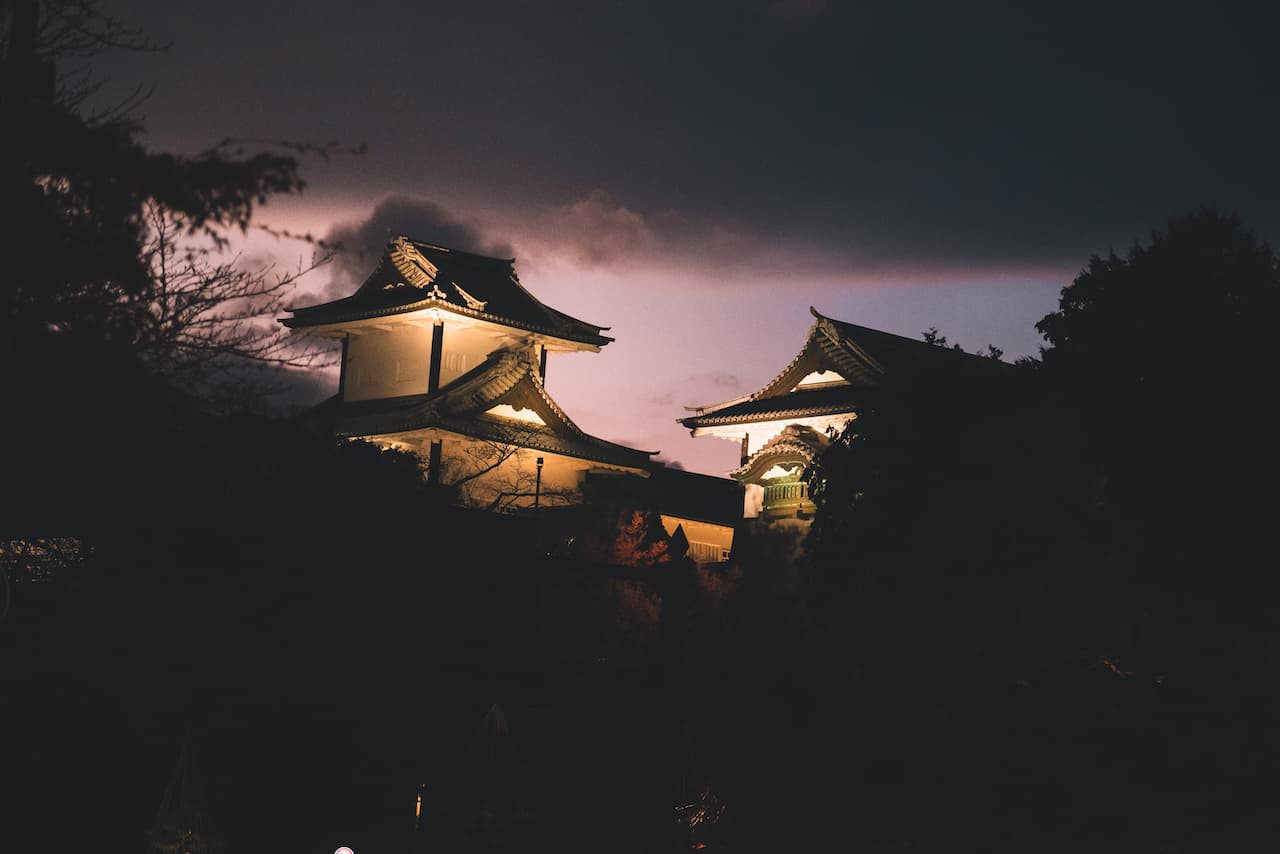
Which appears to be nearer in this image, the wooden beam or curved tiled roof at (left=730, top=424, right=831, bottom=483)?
curved tiled roof at (left=730, top=424, right=831, bottom=483)

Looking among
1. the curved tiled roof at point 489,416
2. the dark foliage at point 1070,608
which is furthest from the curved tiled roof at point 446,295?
the dark foliage at point 1070,608

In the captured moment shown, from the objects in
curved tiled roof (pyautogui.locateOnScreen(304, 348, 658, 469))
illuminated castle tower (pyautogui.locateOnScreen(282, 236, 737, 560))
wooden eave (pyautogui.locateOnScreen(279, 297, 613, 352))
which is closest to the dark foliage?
illuminated castle tower (pyautogui.locateOnScreen(282, 236, 737, 560))

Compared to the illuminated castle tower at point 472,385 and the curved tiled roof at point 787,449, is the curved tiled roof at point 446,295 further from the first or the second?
the curved tiled roof at point 787,449

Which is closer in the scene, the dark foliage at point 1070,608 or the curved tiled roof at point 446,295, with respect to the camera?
the dark foliage at point 1070,608

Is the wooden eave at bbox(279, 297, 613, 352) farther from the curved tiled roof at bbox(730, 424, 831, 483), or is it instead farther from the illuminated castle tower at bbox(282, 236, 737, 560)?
the curved tiled roof at bbox(730, 424, 831, 483)

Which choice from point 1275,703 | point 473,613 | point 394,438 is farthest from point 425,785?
point 394,438

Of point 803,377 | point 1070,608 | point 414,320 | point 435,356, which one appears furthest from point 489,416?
point 1070,608

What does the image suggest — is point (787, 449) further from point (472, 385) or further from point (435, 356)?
point (435, 356)

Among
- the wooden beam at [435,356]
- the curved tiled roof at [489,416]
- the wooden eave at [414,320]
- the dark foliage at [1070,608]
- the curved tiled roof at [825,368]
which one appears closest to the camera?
the dark foliage at [1070,608]

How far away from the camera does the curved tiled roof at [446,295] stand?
35.2 metres

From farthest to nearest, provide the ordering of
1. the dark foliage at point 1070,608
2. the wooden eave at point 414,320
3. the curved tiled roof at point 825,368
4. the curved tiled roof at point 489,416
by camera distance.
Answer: the wooden eave at point 414,320, the curved tiled roof at point 489,416, the curved tiled roof at point 825,368, the dark foliage at point 1070,608

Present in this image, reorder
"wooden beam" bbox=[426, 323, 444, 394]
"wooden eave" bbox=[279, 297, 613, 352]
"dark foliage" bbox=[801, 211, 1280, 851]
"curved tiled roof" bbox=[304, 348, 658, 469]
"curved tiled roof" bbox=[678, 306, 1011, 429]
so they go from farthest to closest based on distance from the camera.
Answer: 1. "wooden beam" bbox=[426, 323, 444, 394]
2. "wooden eave" bbox=[279, 297, 613, 352]
3. "curved tiled roof" bbox=[304, 348, 658, 469]
4. "curved tiled roof" bbox=[678, 306, 1011, 429]
5. "dark foliage" bbox=[801, 211, 1280, 851]

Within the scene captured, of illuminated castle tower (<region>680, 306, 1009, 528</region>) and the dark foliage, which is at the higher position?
illuminated castle tower (<region>680, 306, 1009, 528</region>)

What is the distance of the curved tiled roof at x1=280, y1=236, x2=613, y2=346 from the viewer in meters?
35.2
